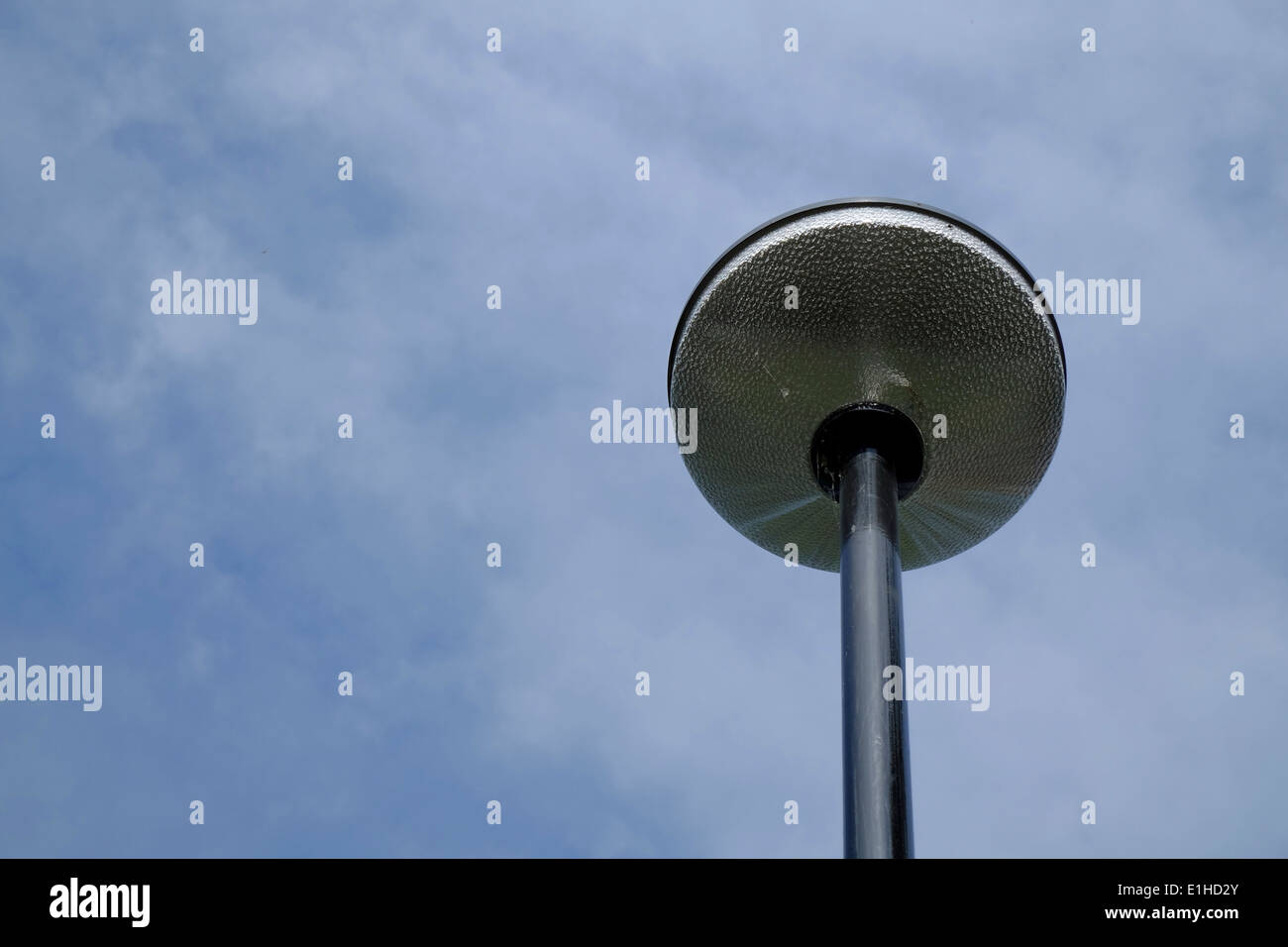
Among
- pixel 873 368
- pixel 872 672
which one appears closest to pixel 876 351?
pixel 873 368

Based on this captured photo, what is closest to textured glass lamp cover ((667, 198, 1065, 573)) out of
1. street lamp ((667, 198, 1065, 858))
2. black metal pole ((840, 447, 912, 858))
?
street lamp ((667, 198, 1065, 858))

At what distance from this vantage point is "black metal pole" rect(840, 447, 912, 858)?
26.1ft

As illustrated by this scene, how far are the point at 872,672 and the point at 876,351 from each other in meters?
2.72

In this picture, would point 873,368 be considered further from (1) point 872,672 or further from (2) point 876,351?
(1) point 872,672

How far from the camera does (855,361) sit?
1047 cm

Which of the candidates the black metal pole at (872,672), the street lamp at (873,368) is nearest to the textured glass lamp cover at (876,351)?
the street lamp at (873,368)

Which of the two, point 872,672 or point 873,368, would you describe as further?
point 873,368

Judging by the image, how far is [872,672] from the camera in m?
8.62

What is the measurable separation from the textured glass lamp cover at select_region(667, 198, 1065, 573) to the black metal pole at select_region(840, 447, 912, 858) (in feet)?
2.41

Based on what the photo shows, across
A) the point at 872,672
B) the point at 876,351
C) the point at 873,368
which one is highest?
the point at 876,351
